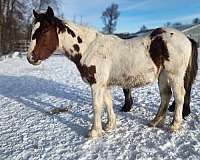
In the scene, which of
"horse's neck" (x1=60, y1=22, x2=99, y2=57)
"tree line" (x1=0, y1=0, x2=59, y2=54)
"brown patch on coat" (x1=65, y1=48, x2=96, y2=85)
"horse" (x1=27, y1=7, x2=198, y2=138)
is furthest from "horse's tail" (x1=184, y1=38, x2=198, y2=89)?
"tree line" (x1=0, y1=0, x2=59, y2=54)

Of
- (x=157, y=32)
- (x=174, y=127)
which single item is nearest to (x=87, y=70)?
(x=157, y=32)

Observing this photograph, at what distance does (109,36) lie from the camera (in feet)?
18.4

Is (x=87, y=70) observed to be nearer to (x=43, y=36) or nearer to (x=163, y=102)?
(x=43, y=36)

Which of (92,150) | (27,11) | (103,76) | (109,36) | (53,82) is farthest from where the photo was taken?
(27,11)

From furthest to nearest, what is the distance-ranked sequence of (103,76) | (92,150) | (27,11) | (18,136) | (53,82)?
(27,11) < (53,82) < (18,136) < (103,76) < (92,150)

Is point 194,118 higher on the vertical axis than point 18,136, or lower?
higher

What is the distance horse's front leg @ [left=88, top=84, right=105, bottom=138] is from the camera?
17.5ft

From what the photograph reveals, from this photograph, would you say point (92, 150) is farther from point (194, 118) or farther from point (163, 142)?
point (194, 118)

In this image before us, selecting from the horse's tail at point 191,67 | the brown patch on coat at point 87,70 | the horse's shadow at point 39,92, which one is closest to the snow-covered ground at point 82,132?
the horse's shadow at point 39,92

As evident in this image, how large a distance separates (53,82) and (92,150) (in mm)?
6858

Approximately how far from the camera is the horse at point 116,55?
16.9 ft

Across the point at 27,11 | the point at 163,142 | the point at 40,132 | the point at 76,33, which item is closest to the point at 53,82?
the point at 40,132

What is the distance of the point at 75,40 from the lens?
17.8ft

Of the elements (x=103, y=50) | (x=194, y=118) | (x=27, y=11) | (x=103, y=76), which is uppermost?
(x=27, y=11)
